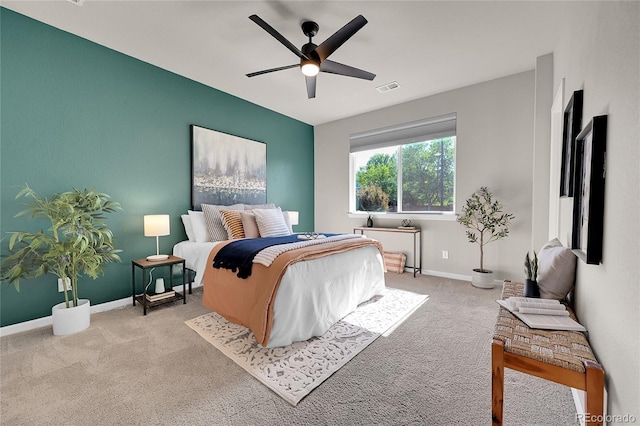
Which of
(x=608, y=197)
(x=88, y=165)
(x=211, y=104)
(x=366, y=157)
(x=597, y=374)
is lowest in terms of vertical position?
(x=597, y=374)

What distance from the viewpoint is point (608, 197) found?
3.32 feet

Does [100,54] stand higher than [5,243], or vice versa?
[100,54]

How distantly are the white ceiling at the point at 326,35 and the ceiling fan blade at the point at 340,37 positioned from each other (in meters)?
0.31

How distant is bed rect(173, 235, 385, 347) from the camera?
199 centimetres

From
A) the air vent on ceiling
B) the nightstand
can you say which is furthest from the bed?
the air vent on ceiling

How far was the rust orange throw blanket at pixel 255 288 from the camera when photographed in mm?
1965

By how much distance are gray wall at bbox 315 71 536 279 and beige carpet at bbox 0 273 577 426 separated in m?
1.67

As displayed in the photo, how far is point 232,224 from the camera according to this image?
3348mm

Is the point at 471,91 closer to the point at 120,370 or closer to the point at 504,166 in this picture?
the point at 504,166

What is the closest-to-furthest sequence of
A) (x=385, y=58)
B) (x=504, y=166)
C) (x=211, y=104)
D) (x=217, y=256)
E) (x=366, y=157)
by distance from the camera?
(x=217, y=256)
(x=385, y=58)
(x=504, y=166)
(x=211, y=104)
(x=366, y=157)

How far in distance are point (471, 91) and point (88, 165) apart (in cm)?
484

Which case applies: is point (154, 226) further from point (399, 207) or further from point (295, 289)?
point (399, 207)

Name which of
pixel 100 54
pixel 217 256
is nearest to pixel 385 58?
pixel 217 256

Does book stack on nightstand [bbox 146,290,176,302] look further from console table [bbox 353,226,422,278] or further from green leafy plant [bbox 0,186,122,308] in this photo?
console table [bbox 353,226,422,278]
